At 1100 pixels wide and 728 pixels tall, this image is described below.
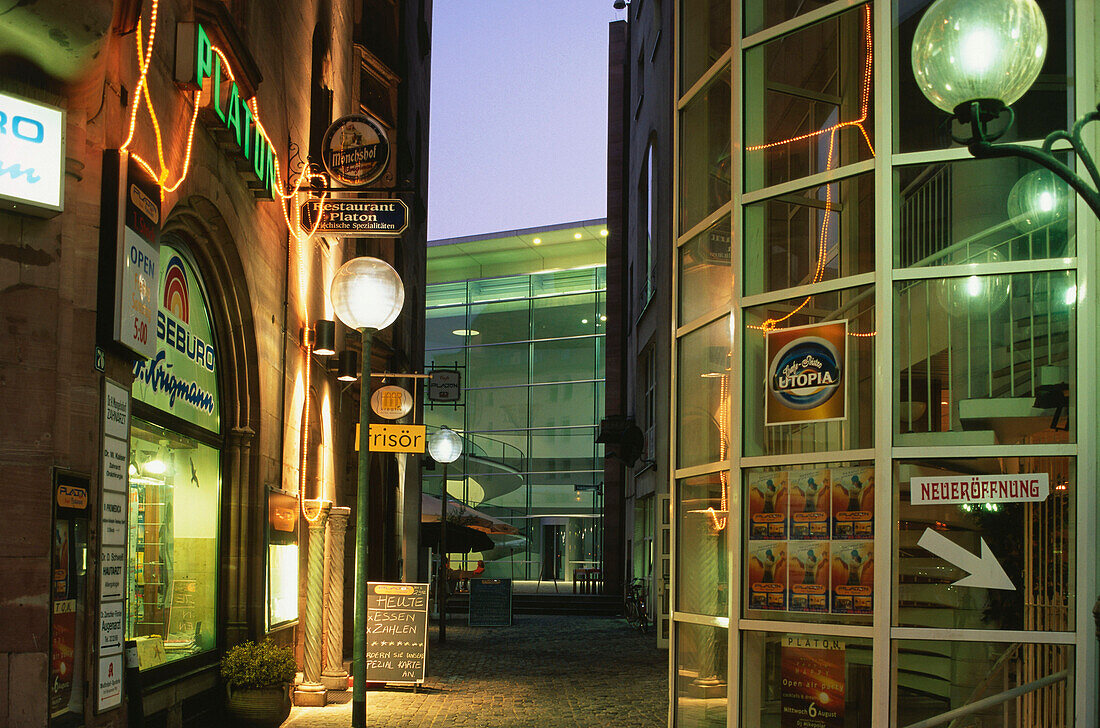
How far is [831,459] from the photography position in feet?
25.2

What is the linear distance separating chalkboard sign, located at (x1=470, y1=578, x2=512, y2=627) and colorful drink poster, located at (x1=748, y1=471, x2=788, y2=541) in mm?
19346

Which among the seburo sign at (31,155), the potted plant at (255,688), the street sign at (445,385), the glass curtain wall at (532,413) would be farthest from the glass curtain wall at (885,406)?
the glass curtain wall at (532,413)

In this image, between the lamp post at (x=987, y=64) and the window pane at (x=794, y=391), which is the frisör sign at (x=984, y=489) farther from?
the lamp post at (x=987, y=64)

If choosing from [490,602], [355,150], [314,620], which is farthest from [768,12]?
[490,602]

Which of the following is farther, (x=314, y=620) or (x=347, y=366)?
(x=347, y=366)

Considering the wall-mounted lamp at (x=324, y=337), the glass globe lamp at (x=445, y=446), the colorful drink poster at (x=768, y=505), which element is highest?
the wall-mounted lamp at (x=324, y=337)

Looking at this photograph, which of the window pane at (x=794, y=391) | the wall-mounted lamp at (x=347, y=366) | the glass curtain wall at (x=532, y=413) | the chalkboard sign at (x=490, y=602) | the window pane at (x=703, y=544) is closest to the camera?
the window pane at (x=794, y=391)

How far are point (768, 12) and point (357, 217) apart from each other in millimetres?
5644

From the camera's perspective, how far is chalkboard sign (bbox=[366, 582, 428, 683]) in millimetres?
13672

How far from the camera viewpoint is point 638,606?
2695 cm

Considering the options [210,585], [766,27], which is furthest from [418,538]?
[766,27]

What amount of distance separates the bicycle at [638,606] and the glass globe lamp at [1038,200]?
755 inches

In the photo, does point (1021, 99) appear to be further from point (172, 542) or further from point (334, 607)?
point (334, 607)

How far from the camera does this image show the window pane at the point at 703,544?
8.56 m
